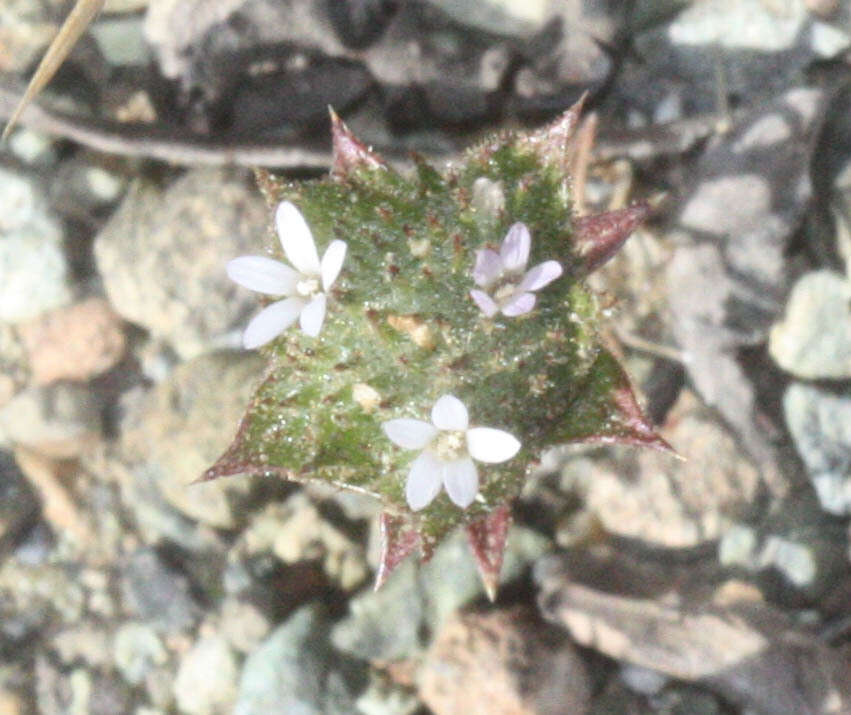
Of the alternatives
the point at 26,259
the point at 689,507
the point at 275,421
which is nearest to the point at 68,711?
the point at 26,259

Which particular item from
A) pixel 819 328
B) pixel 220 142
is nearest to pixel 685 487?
pixel 819 328

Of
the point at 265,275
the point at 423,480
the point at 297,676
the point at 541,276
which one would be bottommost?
the point at 297,676

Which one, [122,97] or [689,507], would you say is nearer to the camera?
[689,507]

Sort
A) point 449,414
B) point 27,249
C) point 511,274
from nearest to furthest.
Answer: point 449,414 < point 511,274 < point 27,249

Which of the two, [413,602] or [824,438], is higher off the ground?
[824,438]

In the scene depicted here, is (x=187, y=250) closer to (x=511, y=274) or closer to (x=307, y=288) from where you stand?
(x=307, y=288)

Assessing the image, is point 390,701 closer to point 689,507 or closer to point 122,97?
point 689,507
